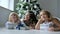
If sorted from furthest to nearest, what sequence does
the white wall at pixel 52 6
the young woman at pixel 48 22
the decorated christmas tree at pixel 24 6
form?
the white wall at pixel 52 6
the decorated christmas tree at pixel 24 6
the young woman at pixel 48 22

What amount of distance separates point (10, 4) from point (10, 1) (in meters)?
0.09

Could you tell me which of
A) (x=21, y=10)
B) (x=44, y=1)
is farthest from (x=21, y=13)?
(x=44, y=1)

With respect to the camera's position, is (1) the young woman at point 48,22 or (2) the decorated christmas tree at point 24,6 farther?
(2) the decorated christmas tree at point 24,6

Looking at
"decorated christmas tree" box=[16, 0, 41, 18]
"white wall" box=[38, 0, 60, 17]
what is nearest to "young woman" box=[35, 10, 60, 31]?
"decorated christmas tree" box=[16, 0, 41, 18]

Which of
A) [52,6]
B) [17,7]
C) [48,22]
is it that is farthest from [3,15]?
[52,6]

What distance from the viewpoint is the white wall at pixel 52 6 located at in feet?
17.0

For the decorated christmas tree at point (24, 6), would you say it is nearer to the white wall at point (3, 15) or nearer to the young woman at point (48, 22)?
the white wall at point (3, 15)

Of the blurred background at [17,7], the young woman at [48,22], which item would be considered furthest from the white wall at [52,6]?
the young woman at [48,22]

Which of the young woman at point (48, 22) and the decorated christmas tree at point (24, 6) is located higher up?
the decorated christmas tree at point (24, 6)

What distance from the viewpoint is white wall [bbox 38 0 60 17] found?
518cm

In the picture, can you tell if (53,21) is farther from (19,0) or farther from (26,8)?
(19,0)

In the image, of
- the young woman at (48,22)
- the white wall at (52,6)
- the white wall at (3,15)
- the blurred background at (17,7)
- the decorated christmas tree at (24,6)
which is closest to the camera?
the young woman at (48,22)

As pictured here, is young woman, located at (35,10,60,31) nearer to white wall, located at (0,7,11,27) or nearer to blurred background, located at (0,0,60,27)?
white wall, located at (0,7,11,27)

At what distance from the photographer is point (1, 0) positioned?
13.5 ft
